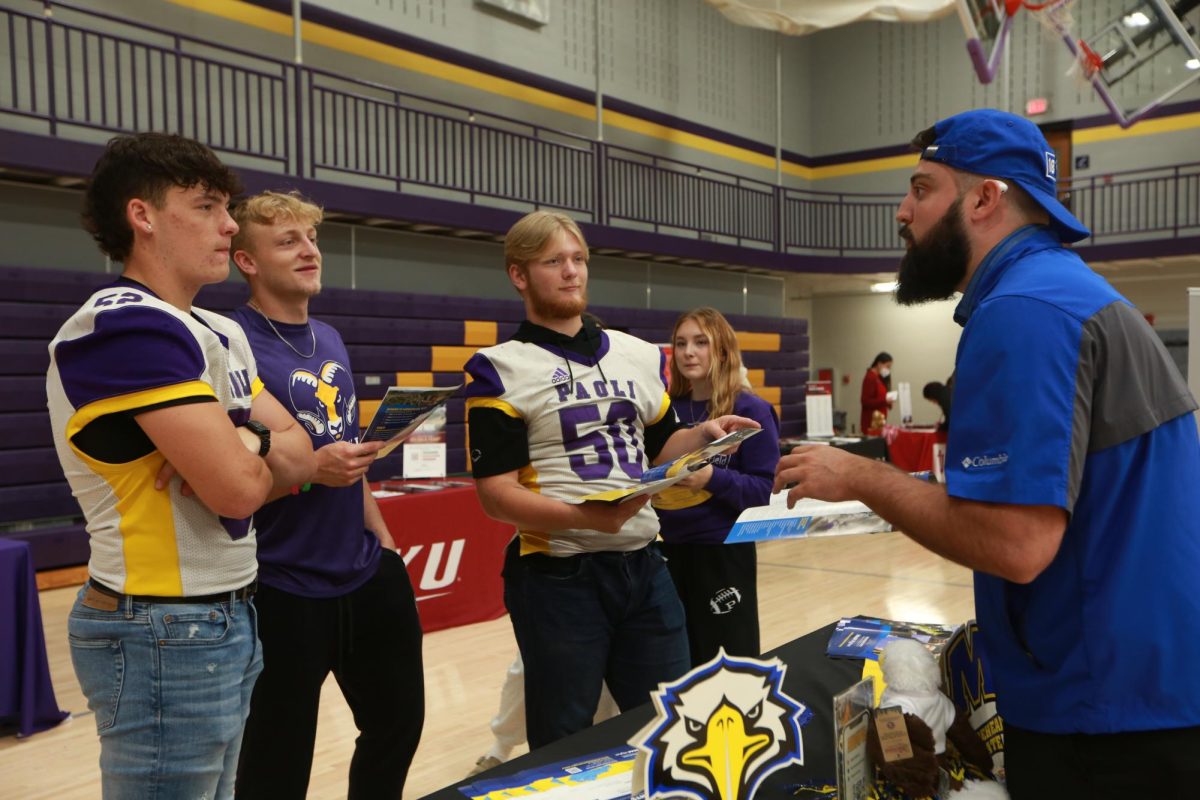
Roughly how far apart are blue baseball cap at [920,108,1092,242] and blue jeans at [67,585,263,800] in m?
1.23

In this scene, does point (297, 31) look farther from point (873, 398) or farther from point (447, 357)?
point (873, 398)

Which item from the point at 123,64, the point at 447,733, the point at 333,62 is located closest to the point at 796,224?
the point at 333,62

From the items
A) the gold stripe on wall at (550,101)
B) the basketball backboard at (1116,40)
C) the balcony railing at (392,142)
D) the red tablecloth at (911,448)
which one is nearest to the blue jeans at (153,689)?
the balcony railing at (392,142)

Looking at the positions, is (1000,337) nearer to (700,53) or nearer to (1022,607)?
(1022,607)

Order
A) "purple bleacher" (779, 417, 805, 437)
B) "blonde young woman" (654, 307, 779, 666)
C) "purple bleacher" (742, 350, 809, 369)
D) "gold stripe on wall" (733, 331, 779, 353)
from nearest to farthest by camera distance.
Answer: "blonde young woman" (654, 307, 779, 666) < "gold stripe on wall" (733, 331, 779, 353) < "purple bleacher" (742, 350, 809, 369) < "purple bleacher" (779, 417, 805, 437)

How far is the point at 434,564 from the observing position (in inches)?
197

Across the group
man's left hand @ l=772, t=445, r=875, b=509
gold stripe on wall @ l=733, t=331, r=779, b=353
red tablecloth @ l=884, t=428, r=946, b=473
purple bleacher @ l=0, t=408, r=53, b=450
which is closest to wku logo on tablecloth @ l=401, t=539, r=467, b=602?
purple bleacher @ l=0, t=408, r=53, b=450

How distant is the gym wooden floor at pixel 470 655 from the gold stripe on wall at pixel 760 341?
498 centimetres

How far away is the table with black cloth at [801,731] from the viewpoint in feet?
4.21

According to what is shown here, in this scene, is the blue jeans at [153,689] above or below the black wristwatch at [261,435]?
below

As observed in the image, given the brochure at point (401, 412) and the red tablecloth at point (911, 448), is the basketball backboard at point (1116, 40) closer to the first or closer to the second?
the red tablecloth at point (911, 448)

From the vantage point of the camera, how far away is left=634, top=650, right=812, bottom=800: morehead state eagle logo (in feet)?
3.39

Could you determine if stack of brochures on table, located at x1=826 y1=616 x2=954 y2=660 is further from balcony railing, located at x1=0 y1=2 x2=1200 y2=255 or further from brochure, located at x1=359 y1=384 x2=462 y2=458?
balcony railing, located at x1=0 y1=2 x2=1200 y2=255

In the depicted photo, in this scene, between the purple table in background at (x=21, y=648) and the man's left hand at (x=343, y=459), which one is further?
the purple table in background at (x=21, y=648)
